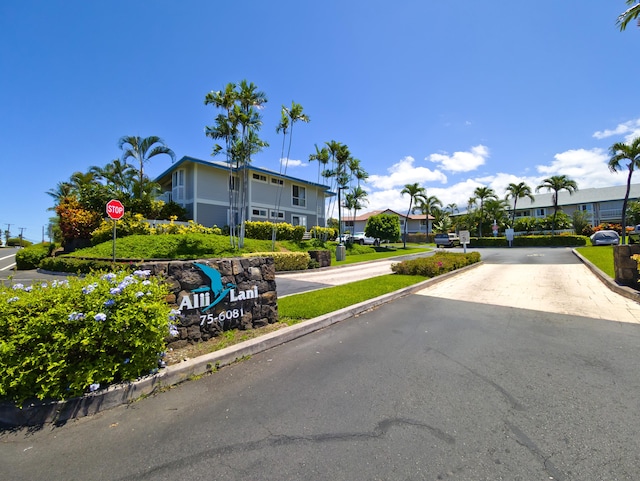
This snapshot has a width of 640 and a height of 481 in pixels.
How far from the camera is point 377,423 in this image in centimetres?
262

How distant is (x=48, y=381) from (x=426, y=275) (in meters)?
11.1

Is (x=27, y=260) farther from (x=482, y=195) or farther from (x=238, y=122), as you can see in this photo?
(x=482, y=195)

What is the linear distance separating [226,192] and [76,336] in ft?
81.0

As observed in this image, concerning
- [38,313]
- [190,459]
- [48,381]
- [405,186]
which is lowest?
[190,459]

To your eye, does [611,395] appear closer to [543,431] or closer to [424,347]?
[543,431]

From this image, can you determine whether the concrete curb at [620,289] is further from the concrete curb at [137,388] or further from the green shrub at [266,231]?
the green shrub at [266,231]

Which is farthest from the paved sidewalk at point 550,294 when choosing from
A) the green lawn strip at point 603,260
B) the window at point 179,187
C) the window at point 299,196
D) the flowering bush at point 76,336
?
the window at point 179,187

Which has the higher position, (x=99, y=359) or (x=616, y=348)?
(x=99, y=359)

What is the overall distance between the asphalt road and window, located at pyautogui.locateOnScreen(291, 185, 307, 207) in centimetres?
2733

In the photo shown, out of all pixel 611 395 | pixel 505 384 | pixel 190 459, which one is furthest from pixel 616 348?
pixel 190 459

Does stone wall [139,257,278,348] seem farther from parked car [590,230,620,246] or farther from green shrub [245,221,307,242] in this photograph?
parked car [590,230,620,246]

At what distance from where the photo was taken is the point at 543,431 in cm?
245

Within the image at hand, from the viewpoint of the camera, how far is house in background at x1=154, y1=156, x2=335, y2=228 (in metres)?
24.4

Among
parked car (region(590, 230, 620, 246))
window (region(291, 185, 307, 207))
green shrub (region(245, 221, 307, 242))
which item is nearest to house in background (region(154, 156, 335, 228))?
window (region(291, 185, 307, 207))
